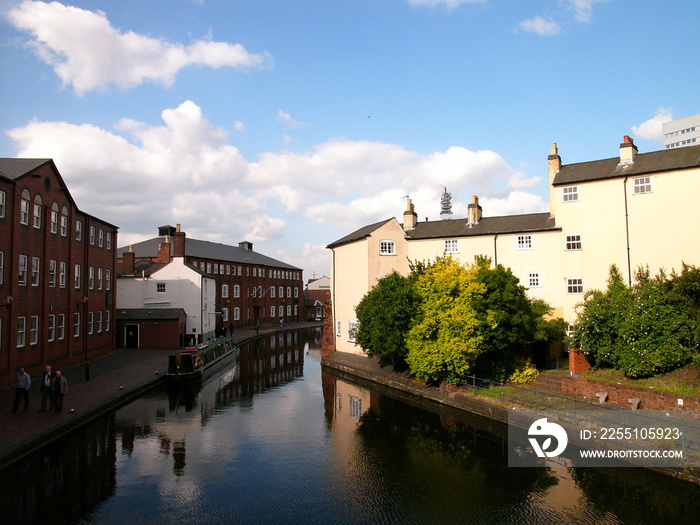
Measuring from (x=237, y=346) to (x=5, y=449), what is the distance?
31315mm

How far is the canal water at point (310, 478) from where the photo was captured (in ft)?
35.0

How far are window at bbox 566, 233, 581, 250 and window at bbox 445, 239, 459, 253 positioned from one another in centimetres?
674

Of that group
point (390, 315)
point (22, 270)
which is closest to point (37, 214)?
point (22, 270)

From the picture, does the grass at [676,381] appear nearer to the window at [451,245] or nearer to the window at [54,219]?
the window at [451,245]

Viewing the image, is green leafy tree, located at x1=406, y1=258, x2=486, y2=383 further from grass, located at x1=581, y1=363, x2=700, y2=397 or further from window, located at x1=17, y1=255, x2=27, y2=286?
window, located at x1=17, y1=255, x2=27, y2=286

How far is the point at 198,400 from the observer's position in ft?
73.8

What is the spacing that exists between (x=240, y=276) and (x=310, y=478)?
49828 millimetres

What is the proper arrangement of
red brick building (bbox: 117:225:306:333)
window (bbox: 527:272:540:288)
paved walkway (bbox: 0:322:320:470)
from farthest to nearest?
red brick building (bbox: 117:225:306:333) < window (bbox: 527:272:540:288) < paved walkway (bbox: 0:322:320:470)

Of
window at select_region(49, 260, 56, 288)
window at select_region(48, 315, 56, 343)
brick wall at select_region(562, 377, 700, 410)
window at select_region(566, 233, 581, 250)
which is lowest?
brick wall at select_region(562, 377, 700, 410)

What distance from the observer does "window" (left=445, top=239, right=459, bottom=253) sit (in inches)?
1175

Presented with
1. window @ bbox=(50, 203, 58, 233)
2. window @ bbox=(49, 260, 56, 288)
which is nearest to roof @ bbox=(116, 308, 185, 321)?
window @ bbox=(49, 260, 56, 288)

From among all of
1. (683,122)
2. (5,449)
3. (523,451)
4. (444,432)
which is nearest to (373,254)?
(444,432)

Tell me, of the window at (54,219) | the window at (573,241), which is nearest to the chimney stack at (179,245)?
the window at (54,219)

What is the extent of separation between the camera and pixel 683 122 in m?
103
